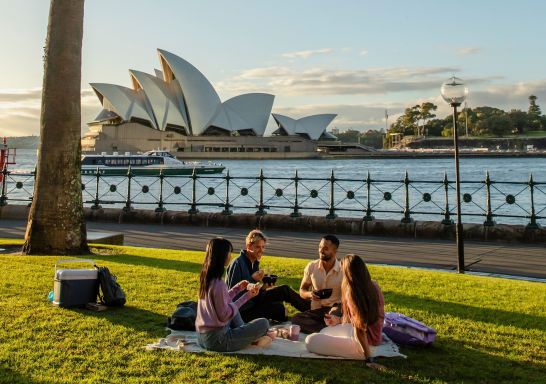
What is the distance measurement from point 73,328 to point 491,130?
14148 cm

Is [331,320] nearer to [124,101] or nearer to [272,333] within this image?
[272,333]

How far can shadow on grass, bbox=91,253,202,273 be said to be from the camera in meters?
7.65

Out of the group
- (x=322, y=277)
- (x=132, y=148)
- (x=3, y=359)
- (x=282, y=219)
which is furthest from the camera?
(x=132, y=148)

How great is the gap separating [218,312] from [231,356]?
0.32m

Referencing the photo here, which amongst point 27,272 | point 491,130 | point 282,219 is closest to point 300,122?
point 491,130

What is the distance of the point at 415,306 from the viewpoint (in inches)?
222

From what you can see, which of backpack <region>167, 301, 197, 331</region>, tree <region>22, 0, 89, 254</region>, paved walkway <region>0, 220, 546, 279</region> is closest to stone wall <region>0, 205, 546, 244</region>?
paved walkway <region>0, 220, 546, 279</region>

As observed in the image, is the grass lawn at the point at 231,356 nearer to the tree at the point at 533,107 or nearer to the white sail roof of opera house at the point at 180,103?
the white sail roof of opera house at the point at 180,103

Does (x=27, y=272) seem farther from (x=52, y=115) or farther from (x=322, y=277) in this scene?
(x=322, y=277)

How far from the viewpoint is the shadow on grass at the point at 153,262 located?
7.65m

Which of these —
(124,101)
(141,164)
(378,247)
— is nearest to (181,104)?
(124,101)

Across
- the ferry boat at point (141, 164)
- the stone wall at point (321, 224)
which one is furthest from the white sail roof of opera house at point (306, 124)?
the stone wall at point (321, 224)

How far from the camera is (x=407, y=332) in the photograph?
4348 millimetres

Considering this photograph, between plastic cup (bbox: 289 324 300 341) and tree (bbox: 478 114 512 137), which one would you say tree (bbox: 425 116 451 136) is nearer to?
tree (bbox: 478 114 512 137)
